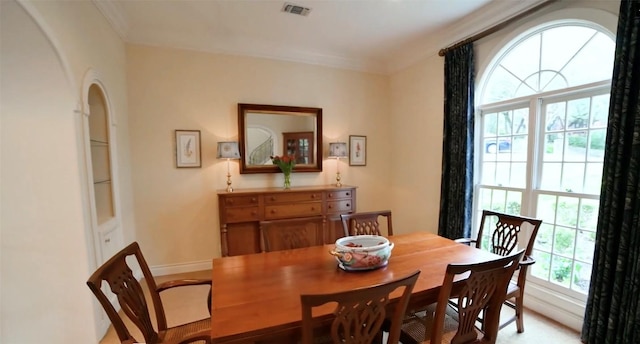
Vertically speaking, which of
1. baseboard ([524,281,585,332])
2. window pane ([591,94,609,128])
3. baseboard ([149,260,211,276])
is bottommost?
baseboard ([149,260,211,276])

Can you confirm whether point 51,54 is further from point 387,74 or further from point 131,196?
point 387,74

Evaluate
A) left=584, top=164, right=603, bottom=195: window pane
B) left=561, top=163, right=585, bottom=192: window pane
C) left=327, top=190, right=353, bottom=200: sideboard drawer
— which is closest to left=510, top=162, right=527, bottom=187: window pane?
left=561, top=163, right=585, bottom=192: window pane

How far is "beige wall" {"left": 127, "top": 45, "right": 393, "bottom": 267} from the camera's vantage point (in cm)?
327

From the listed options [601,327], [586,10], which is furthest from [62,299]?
[586,10]

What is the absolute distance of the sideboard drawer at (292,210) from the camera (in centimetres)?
337

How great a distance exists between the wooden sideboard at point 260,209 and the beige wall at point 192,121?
1.40 feet

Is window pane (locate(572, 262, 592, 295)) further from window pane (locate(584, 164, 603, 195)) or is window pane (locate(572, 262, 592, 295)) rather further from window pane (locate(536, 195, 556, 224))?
window pane (locate(584, 164, 603, 195))

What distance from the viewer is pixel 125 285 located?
137cm

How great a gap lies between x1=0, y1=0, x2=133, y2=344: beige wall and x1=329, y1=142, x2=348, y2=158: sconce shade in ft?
8.89

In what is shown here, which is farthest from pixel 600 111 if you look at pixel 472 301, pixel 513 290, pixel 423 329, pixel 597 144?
pixel 423 329

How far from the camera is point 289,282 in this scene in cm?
145

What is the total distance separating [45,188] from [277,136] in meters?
2.39

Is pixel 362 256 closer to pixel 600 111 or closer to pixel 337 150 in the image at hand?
pixel 600 111

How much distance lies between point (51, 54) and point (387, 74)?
156 inches
